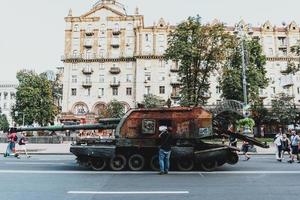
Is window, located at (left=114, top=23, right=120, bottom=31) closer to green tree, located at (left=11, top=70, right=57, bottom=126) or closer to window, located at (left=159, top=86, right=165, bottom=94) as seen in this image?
window, located at (left=159, top=86, right=165, bottom=94)

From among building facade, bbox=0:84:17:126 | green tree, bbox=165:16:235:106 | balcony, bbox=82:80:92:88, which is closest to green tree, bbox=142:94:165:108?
balcony, bbox=82:80:92:88

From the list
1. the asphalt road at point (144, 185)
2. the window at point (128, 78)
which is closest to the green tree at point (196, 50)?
the asphalt road at point (144, 185)

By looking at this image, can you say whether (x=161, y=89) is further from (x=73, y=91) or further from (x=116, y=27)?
(x=73, y=91)

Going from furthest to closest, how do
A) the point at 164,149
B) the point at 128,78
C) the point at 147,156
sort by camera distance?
the point at 128,78, the point at 147,156, the point at 164,149

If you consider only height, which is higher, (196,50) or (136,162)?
(196,50)

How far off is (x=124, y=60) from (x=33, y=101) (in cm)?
1779

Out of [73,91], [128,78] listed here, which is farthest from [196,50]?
[73,91]

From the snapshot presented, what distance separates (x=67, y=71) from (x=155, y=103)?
66.0ft

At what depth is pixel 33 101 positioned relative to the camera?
61312 millimetres

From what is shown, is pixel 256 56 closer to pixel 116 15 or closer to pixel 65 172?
pixel 116 15

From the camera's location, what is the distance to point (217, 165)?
14.7m

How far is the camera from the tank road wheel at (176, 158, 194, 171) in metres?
14.6

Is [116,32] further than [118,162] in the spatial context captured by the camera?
Yes

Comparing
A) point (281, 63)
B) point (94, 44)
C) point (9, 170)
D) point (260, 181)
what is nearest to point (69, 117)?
point (94, 44)
